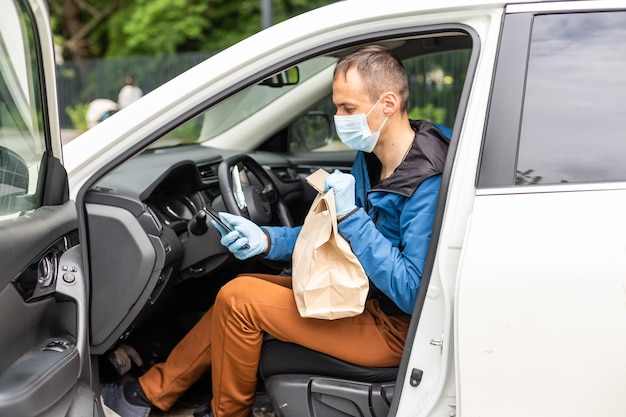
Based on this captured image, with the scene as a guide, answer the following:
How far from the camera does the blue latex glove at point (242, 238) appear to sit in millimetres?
2410

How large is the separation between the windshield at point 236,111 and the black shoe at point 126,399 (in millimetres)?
1186

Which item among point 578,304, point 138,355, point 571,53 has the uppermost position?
point 571,53

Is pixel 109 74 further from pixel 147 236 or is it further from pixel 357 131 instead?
pixel 357 131

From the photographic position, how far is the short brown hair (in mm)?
2307

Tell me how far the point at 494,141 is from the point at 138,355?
1.70 metres

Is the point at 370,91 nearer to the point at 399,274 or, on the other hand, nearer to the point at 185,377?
the point at 399,274

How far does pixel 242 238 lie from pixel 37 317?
2.42ft

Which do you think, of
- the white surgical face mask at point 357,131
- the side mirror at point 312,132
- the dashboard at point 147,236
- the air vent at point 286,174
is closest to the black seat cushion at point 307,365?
the dashboard at point 147,236

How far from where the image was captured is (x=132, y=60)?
1675 cm

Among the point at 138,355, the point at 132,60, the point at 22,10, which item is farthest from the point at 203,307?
the point at 132,60

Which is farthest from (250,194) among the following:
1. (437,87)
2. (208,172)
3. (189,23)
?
(189,23)

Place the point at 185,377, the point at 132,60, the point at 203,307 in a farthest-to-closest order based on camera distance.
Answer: the point at 132,60, the point at 203,307, the point at 185,377

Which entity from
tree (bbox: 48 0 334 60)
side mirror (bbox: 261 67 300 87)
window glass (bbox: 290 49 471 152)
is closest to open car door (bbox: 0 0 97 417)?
side mirror (bbox: 261 67 300 87)

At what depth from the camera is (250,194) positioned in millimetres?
2871
